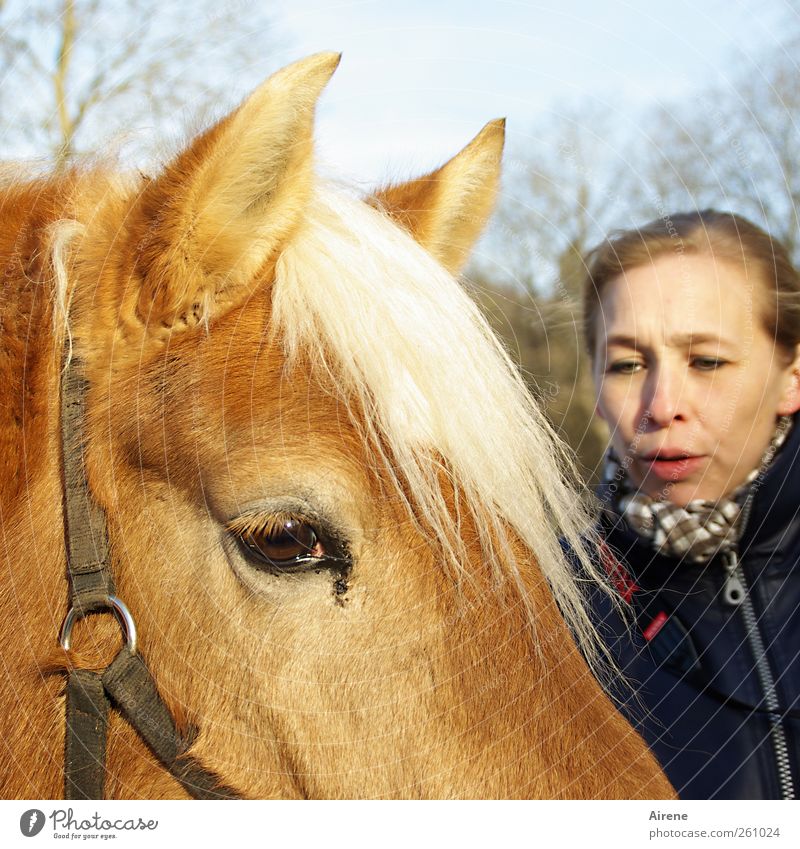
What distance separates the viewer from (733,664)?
1.36 m

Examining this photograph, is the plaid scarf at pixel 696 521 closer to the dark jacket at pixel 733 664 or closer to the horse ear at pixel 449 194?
the dark jacket at pixel 733 664

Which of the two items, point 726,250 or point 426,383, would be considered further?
point 726,250

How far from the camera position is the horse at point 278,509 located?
3.14 feet

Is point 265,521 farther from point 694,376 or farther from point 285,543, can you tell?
point 694,376

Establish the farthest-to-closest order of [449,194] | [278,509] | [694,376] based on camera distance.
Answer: [694,376], [449,194], [278,509]

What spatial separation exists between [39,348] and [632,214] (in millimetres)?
1102

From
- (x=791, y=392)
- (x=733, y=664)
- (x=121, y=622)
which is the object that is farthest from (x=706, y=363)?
(x=121, y=622)

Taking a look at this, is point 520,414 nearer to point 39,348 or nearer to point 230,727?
point 230,727

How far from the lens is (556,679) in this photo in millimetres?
1011

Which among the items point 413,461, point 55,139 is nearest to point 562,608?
point 413,461

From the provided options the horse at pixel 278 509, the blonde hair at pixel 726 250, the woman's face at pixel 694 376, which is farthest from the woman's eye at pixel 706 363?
the horse at pixel 278 509

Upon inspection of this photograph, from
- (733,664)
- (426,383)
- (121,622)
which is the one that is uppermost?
(426,383)

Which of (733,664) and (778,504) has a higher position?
(778,504)

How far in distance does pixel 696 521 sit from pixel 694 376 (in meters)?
0.27
